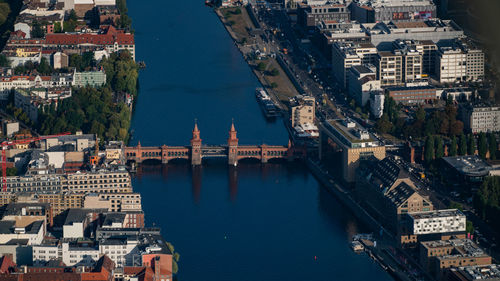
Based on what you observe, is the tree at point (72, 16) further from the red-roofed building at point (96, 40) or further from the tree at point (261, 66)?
the tree at point (261, 66)

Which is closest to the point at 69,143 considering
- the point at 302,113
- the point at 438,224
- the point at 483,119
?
the point at 302,113

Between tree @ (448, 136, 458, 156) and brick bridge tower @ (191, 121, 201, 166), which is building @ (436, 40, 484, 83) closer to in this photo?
tree @ (448, 136, 458, 156)

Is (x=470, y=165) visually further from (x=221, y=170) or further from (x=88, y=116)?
(x=88, y=116)

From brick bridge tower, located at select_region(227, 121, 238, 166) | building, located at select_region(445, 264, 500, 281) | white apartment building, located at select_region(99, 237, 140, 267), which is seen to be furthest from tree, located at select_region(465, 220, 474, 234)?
brick bridge tower, located at select_region(227, 121, 238, 166)

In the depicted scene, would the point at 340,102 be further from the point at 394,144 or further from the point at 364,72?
the point at 394,144

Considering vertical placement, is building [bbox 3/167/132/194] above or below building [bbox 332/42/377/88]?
below

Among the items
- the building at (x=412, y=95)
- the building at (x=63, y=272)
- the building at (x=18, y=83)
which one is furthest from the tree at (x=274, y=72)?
the building at (x=63, y=272)

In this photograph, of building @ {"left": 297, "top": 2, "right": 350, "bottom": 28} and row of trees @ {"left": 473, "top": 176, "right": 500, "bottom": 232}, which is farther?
building @ {"left": 297, "top": 2, "right": 350, "bottom": 28}

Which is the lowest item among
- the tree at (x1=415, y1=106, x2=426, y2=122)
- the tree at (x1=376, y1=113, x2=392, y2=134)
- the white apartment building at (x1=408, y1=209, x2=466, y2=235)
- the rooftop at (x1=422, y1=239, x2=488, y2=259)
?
the rooftop at (x1=422, y1=239, x2=488, y2=259)
